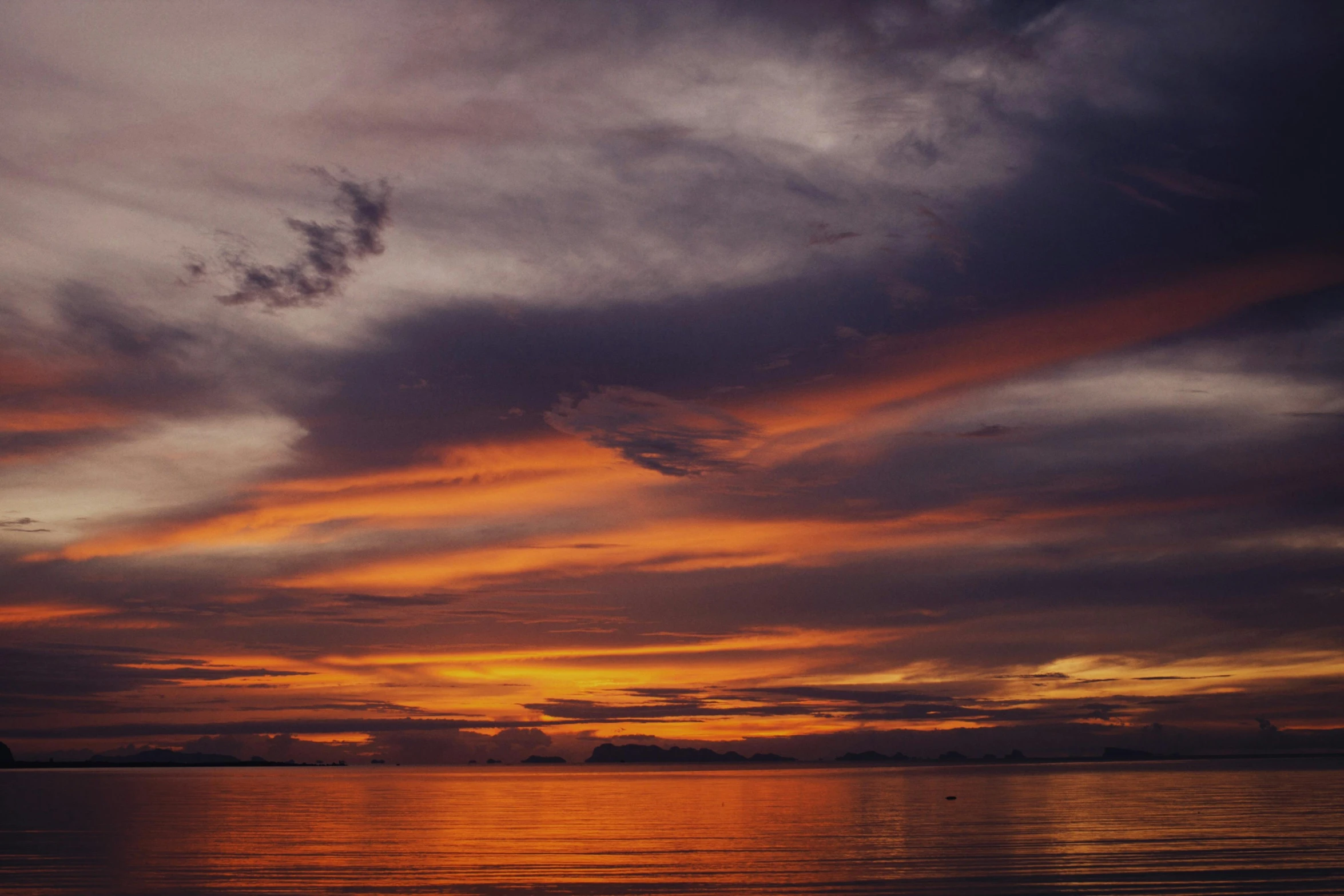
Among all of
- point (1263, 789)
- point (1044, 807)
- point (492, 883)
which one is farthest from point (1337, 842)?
point (1263, 789)

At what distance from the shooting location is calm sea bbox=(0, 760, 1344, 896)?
48.8 metres

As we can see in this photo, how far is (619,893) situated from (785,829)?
1524 inches

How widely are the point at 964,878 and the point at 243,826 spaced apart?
5957 centimetres

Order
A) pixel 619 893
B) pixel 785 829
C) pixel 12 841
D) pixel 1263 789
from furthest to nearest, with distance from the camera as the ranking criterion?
pixel 1263 789, pixel 785 829, pixel 12 841, pixel 619 893

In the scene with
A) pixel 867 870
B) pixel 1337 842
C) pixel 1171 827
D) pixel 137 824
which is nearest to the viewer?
pixel 867 870

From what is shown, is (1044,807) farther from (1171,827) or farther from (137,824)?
(137,824)

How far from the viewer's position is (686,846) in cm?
6612

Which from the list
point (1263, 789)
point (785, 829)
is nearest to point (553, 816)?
point (785, 829)

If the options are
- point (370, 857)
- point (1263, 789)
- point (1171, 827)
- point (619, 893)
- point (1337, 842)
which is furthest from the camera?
point (1263, 789)

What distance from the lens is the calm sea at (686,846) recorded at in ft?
160

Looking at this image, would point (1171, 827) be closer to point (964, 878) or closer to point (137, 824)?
point (964, 878)

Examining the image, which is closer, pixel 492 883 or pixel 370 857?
pixel 492 883

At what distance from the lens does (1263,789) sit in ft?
483

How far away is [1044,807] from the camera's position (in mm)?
107438
